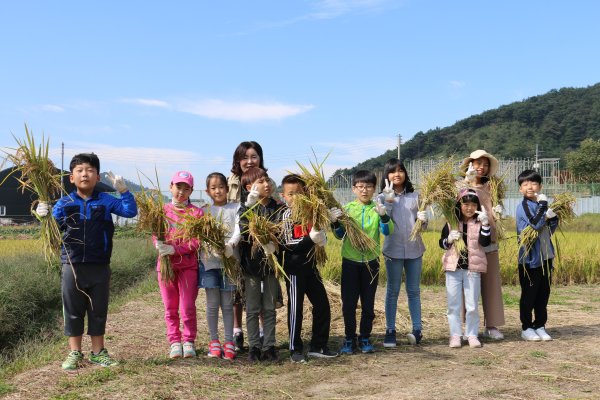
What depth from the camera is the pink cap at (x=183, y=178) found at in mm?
3850

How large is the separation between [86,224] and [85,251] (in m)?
0.23

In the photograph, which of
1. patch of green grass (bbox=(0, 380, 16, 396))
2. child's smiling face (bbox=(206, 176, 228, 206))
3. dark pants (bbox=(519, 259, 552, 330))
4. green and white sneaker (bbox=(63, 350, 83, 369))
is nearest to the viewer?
patch of green grass (bbox=(0, 380, 16, 396))

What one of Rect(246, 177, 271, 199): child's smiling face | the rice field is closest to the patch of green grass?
Rect(246, 177, 271, 199): child's smiling face

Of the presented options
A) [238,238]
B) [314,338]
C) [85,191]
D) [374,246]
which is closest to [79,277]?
[85,191]

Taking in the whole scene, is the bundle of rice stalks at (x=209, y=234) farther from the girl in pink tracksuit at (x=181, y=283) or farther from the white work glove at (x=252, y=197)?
the white work glove at (x=252, y=197)

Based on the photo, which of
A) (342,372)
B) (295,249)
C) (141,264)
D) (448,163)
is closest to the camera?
(342,372)

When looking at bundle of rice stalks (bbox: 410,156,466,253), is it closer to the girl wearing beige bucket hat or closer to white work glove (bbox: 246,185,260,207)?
the girl wearing beige bucket hat

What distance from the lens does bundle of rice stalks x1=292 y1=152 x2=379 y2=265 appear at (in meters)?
3.60

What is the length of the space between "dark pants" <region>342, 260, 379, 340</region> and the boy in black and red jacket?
24cm

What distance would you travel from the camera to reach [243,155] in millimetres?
4285

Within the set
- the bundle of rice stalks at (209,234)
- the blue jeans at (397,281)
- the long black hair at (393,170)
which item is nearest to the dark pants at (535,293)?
the blue jeans at (397,281)

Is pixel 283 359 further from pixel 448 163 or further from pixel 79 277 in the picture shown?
pixel 448 163

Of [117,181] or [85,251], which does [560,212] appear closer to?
[117,181]

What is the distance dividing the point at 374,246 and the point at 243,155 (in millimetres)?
1592
